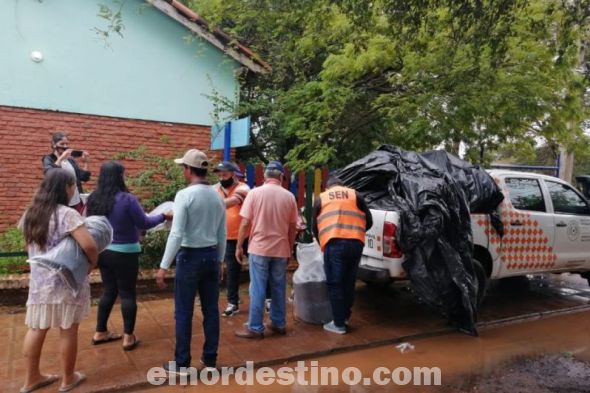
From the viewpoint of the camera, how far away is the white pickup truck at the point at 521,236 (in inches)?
203

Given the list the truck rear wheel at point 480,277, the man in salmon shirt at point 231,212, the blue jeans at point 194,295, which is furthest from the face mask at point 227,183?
the truck rear wheel at point 480,277

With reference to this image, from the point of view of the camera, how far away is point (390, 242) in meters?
5.04

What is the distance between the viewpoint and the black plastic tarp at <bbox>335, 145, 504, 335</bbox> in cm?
498

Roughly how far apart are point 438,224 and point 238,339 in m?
2.41

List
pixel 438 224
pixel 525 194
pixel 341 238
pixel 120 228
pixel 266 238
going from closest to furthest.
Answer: pixel 120 228 < pixel 266 238 < pixel 341 238 < pixel 438 224 < pixel 525 194

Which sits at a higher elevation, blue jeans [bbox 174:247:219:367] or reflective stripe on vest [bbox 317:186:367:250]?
reflective stripe on vest [bbox 317:186:367:250]

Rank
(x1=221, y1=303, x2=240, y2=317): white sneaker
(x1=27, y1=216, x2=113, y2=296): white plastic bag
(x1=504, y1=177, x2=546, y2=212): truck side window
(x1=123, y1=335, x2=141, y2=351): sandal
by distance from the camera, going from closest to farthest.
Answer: (x1=27, y1=216, x2=113, y2=296): white plastic bag
(x1=123, y1=335, x2=141, y2=351): sandal
(x1=221, y1=303, x2=240, y2=317): white sneaker
(x1=504, y1=177, x2=546, y2=212): truck side window

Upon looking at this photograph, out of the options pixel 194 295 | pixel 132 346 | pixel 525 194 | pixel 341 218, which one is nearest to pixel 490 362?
pixel 341 218

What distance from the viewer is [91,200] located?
13.3 feet

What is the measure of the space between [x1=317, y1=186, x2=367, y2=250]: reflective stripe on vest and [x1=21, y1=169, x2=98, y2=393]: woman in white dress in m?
2.35

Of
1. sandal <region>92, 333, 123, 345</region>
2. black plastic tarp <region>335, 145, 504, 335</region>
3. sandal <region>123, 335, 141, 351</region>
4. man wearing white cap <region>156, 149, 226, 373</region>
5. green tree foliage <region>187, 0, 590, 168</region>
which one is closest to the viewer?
man wearing white cap <region>156, 149, 226, 373</region>

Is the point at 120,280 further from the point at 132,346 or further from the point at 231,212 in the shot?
the point at 231,212

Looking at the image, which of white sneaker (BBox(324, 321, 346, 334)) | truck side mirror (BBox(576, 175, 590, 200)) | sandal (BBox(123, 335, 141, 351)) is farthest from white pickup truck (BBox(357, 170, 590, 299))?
sandal (BBox(123, 335, 141, 351))

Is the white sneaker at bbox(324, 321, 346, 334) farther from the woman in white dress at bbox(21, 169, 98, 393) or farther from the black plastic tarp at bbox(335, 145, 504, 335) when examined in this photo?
the woman in white dress at bbox(21, 169, 98, 393)
